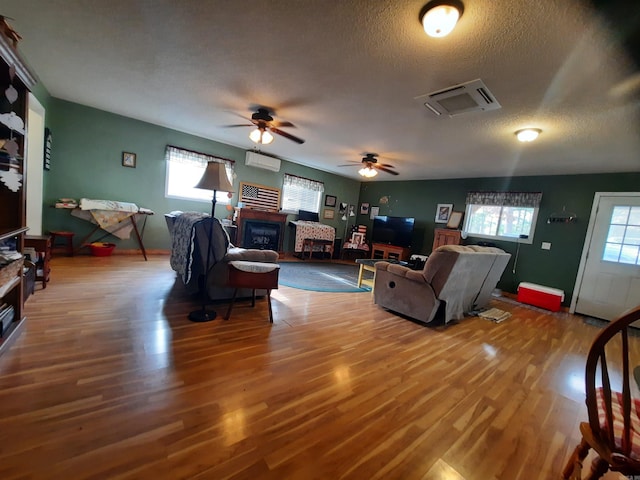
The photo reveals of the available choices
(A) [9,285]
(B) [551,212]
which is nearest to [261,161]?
(A) [9,285]

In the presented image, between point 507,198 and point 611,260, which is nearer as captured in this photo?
point 611,260

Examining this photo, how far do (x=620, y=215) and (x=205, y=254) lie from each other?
5.79m

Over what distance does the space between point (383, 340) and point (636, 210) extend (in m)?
4.42

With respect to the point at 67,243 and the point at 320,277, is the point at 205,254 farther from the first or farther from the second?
the point at 67,243

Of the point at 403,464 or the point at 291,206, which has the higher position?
the point at 291,206

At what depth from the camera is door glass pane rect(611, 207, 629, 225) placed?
384 cm

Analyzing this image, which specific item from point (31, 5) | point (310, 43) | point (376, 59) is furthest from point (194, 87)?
point (376, 59)

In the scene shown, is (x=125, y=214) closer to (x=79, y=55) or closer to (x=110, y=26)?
(x=79, y=55)

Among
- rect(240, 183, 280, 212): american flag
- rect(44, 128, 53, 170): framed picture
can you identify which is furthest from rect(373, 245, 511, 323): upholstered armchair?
rect(44, 128, 53, 170): framed picture

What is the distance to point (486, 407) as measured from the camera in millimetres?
1642

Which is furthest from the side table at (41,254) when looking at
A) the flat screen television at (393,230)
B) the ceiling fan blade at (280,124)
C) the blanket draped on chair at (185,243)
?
the flat screen television at (393,230)

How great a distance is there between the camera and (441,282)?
2711 mm

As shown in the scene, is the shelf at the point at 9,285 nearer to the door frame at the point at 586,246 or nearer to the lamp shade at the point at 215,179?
the lamp shade at the point at 215,179

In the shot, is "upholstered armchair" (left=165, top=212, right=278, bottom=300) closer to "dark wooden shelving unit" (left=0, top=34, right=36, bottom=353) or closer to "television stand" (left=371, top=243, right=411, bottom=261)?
"dark wooden shelving unit" (left=0, top=34, right=36, bottom=353)
